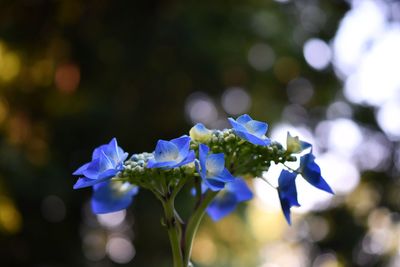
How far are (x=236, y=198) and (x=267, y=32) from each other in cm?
214

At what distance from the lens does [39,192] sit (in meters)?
2.26

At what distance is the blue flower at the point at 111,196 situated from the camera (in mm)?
644

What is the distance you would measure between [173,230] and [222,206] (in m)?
0.14

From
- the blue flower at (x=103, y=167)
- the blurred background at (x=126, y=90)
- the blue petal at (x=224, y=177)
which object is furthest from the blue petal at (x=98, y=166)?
the blurred background at (x=126, y=90)

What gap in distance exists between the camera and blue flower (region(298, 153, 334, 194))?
0.55 m

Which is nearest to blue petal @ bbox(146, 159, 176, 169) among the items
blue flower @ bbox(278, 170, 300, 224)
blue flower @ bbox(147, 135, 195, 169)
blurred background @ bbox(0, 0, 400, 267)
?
blue flower @ bbox(147, 135, 195, 169)

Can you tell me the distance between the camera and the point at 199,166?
1.73ft

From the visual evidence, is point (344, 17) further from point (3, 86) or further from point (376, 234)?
point (3, 86)

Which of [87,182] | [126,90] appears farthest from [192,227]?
[126,90]

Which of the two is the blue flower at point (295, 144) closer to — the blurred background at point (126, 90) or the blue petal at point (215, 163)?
the blue petal at point (215, 163)

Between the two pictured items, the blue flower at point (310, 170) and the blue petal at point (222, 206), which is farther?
the blue petal at point (222, 206)

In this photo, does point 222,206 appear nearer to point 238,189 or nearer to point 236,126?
point 238,189

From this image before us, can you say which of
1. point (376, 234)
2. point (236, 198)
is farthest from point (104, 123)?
point (376, 234)

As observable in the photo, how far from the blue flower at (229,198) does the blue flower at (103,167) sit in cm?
18
